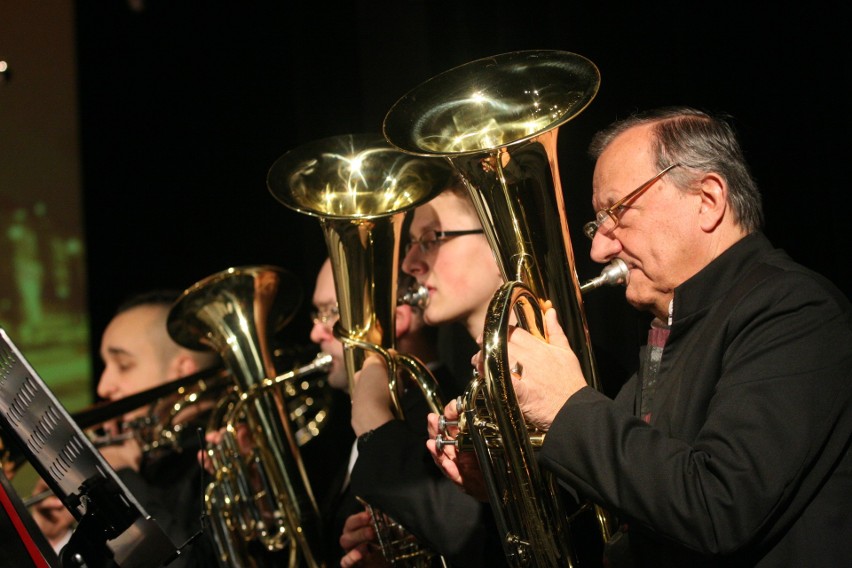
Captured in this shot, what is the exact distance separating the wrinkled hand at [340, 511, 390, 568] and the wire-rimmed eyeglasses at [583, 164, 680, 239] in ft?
3.50

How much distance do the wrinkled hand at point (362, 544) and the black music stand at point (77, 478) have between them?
849 mm

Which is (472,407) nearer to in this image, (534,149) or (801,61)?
(534,149)

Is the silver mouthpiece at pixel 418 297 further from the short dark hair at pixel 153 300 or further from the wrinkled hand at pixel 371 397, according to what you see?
the short dark hair at pixel 153 300

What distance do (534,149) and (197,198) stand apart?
10.2ft

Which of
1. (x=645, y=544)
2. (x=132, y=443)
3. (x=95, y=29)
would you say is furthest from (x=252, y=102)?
(x=645, y=544)

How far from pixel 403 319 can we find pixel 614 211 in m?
1.11

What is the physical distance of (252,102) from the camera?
14.5 ft

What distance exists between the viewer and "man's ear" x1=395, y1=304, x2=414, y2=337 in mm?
2721

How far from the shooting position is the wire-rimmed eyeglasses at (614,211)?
1.72 m

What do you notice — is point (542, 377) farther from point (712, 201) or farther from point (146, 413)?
point (146, 413)

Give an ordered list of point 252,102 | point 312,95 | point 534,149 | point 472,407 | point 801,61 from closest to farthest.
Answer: point 472,407 < point 534,149 < point 801,61 < point 312,95 < point 252,102

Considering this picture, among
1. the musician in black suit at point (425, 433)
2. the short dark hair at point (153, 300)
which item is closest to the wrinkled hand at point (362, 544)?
the musician in black suit at point (425, 433)

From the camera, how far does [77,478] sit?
154 centimetres

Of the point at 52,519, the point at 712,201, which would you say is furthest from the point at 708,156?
the point at 52,519
